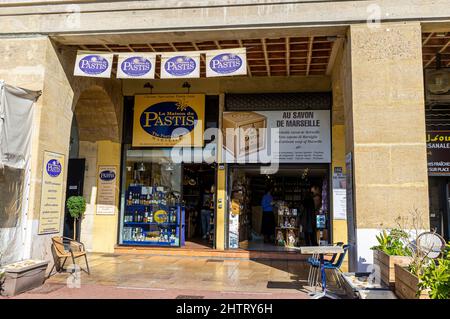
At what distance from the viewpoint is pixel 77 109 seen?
9.92 meters

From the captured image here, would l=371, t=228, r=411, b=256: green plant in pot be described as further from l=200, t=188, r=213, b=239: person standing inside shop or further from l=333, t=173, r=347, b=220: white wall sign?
l=200, t=188, r=213, b=239: person standing inside shop

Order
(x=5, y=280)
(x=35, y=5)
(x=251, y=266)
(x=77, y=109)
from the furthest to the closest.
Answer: (x=77, y=109)
(x=251, y=266)
(x=35, y=5)
(x=5, y=280)

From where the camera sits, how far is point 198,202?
38.4 ft

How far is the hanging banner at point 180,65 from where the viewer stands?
687 cm

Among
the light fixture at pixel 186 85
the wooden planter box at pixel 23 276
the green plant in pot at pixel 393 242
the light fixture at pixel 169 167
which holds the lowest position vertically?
the wooden planter box at pixel 23 276

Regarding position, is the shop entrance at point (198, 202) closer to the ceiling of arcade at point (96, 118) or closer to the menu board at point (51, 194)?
the ceiling of arcade at point (96, 118)

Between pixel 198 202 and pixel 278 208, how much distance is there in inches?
91.2

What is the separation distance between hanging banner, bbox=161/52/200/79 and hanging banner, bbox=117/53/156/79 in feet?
0.73

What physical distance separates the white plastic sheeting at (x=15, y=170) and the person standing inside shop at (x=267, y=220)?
6628mm

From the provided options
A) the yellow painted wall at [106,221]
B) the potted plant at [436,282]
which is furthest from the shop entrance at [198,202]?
the potted plant at [436,282]

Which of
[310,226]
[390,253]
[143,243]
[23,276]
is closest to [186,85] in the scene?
[143,243]

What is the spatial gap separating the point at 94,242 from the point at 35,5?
5.56m

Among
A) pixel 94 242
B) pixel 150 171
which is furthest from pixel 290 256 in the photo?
pixel 94 242

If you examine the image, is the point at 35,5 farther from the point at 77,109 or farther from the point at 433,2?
the point at 433,2
